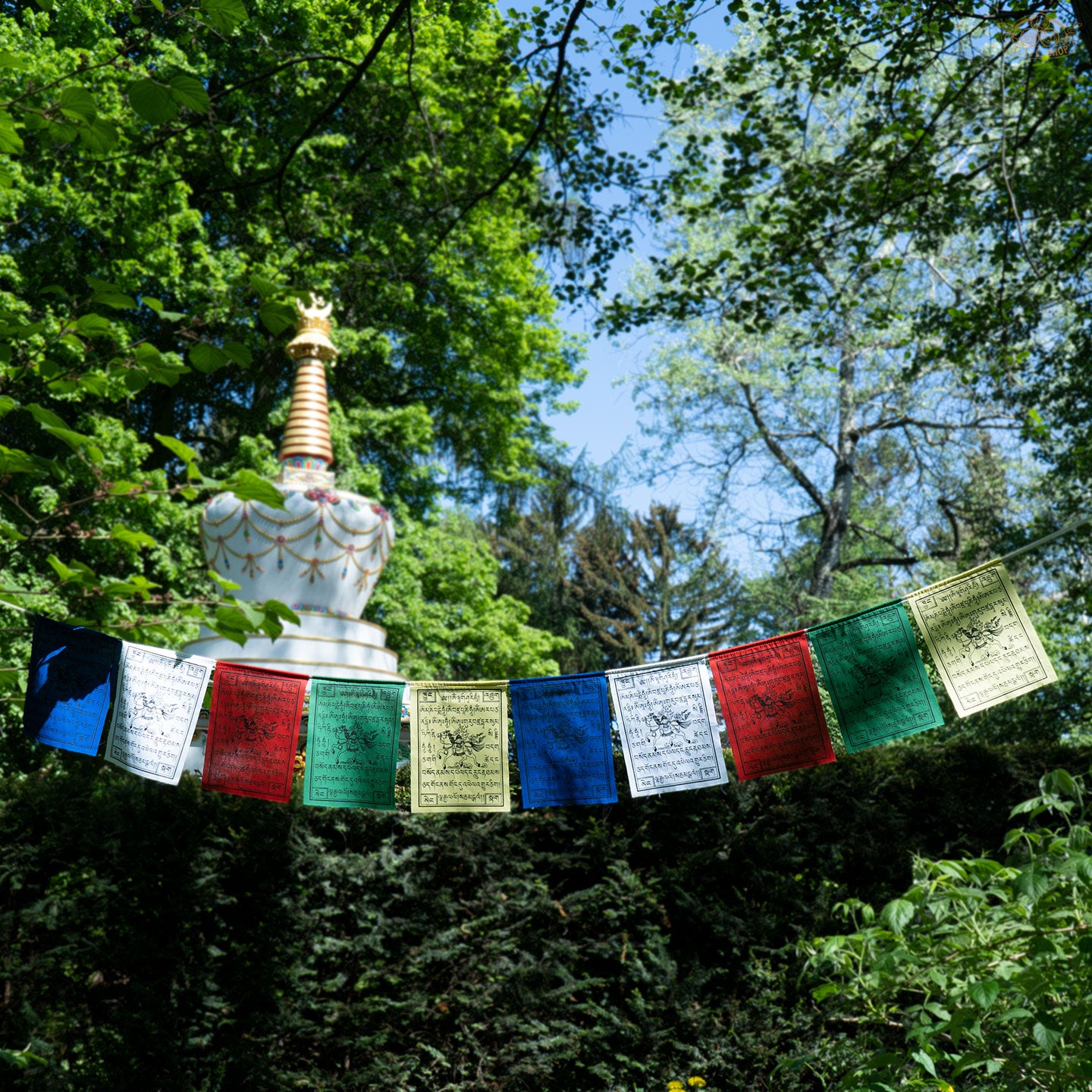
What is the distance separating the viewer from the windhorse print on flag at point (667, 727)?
163 inches

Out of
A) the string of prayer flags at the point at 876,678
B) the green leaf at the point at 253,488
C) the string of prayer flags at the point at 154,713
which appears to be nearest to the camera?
the green leaf at the point at 253,488

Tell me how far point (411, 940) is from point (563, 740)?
1629 mm

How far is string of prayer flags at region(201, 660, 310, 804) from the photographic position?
4180 millimetres

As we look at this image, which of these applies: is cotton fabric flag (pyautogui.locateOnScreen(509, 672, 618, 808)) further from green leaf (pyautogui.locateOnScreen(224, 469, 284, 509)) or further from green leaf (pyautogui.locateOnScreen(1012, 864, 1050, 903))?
green leaf (pyautogui.locateOnScreen(1012, 864, 1050, 903))

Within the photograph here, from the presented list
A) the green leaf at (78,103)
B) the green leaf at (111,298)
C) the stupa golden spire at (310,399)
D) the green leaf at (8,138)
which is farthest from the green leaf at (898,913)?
the stupa golden spire at (310,399)

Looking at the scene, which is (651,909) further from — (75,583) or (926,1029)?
(75,583)

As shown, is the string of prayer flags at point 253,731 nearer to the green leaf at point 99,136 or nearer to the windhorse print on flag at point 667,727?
the windhorse print on flag at point 667,727

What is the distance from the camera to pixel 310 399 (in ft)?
38.3

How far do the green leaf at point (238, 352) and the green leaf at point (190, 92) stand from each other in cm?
A: 67

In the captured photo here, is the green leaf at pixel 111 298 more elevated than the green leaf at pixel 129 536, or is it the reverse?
the green leaf at pixel 111 298

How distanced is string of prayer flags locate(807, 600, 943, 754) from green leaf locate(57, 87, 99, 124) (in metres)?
3.02

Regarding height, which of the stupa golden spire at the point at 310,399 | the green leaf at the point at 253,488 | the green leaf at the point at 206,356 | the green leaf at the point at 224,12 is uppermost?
the stupa golden spire at the point at 310,399

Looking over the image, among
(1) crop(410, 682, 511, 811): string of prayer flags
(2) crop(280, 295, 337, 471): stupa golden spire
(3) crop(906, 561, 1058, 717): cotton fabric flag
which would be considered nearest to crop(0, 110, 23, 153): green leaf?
(1) crop(410, 682, 511, 811): string of prayer flags

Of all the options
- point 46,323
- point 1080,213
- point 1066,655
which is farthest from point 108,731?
point 1066,655
